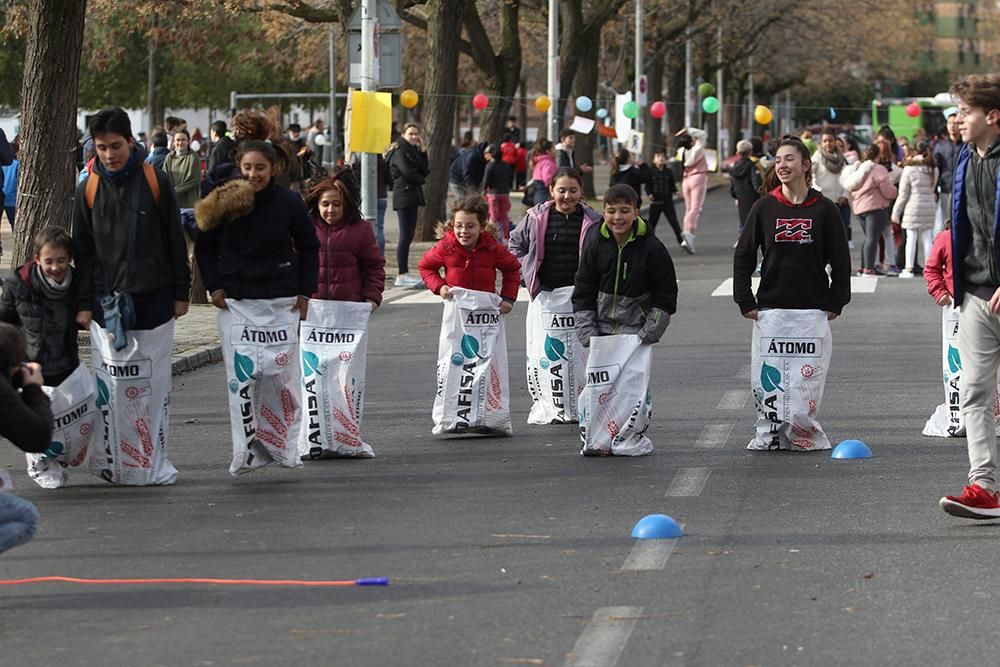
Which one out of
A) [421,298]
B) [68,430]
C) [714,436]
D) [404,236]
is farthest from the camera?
[404,236]

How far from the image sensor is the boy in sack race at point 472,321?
10609 millimetres

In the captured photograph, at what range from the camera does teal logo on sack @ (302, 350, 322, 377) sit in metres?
9.87

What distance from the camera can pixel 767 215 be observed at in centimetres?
1008

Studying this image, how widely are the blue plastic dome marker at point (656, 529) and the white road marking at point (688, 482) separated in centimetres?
95

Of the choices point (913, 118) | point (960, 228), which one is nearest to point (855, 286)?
point (960, 228)

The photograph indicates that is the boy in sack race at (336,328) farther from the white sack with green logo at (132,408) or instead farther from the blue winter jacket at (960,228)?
the blue winter jacket at (960,228)

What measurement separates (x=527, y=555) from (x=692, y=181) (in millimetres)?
20813

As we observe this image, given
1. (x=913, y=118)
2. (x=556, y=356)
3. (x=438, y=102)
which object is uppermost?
(x=913, y=118)

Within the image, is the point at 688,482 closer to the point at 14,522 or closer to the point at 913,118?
the point at 14,522

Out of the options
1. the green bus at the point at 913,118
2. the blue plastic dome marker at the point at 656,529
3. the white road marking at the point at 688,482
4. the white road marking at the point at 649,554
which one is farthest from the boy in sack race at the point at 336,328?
the green bus at the point at 913,118

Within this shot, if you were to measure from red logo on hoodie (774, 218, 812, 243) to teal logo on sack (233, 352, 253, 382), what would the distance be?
291 cm

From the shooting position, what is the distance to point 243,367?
913 centimetres

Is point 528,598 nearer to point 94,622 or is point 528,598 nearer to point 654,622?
point 654,622

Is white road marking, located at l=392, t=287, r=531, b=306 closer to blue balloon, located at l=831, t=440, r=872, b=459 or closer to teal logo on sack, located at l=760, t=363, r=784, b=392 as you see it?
teal logo on sack, located at l=760, t=363, r=784, b=392
